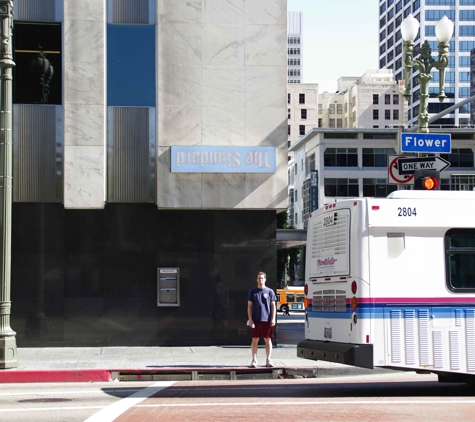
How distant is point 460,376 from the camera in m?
12.1

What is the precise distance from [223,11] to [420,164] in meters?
6.66

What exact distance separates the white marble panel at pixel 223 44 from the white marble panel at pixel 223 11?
5.9 inches

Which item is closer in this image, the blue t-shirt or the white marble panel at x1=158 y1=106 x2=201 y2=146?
the blue t-shirt

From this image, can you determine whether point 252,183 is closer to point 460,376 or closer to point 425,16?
point 460,376

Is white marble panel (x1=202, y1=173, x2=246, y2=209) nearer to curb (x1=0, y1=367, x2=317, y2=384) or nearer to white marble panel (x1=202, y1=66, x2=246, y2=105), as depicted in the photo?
white marble panel (x1=202, y1=66, x2=246, y2=105)

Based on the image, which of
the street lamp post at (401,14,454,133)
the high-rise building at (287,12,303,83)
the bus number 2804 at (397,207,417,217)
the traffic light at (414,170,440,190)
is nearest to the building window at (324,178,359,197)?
the street lamp post at (401,14,454,133)

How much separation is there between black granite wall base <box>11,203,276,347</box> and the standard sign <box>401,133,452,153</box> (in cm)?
430

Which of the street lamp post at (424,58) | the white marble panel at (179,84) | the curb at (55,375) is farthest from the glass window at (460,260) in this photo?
the white marble panel at (179,84)

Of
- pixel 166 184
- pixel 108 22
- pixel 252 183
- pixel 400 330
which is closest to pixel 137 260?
pixel 166 184

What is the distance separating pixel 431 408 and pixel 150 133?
37.2 ft

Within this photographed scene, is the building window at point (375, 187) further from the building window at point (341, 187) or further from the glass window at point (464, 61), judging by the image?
the glass window at point (464, 61)

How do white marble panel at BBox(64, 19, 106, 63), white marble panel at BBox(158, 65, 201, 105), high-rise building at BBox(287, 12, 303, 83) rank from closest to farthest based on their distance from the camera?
white marble panel at BBox(64, 19, 106, 63), white marble panel at BBox(158, 65, 201, 105), high-rise building at BBox(287, 12, 303, 83)

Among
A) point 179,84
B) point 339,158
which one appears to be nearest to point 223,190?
point 179,84

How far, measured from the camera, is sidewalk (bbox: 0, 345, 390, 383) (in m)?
14.6
